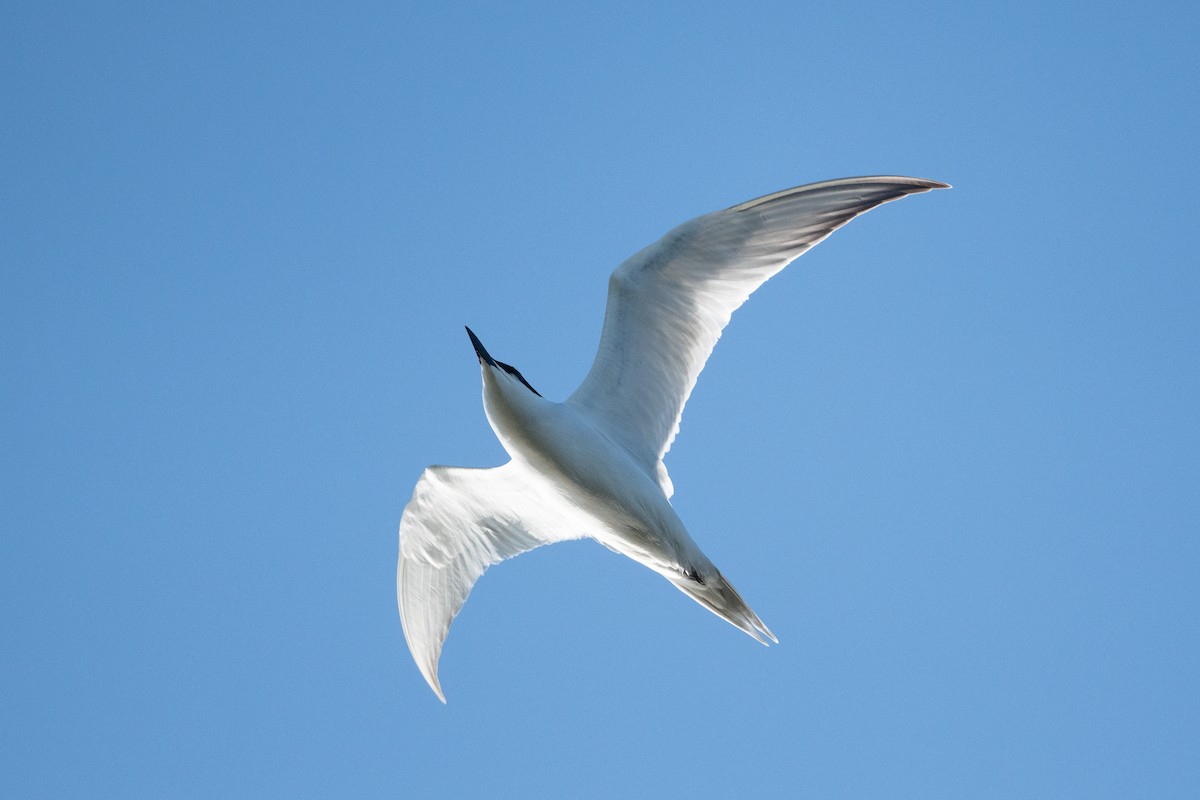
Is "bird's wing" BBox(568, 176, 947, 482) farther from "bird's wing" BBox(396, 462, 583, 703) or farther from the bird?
"bird's wing" BBox(396, 462, 583, 703)

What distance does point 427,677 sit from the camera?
971cm

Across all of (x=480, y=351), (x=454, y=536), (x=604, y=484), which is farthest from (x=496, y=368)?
(x=454, y=536)

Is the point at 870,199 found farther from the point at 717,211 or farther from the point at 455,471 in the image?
the point at 455,471

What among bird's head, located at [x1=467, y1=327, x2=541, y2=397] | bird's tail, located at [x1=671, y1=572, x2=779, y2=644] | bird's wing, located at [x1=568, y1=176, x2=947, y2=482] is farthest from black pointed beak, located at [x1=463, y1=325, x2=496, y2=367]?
bird's tail, located at [x1=671, y1=572, x2=779, y2=644]

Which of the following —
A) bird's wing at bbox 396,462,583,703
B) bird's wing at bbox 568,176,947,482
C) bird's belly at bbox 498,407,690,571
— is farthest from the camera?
bird's wing at bbox 396,462,583,703

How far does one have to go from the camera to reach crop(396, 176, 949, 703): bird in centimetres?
782

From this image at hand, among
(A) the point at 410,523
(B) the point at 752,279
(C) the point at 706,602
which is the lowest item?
(C) the point at 706,602

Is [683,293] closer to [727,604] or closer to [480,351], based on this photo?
[480,351]

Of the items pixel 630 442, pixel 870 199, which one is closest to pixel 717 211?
pixel 870 199

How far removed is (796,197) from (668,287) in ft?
3.71

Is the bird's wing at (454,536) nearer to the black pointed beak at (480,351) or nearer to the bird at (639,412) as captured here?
the bird at (639,412)

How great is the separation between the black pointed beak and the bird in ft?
0.03

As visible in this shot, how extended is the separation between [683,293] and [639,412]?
99 centimetres

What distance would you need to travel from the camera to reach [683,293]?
27.2 ft
